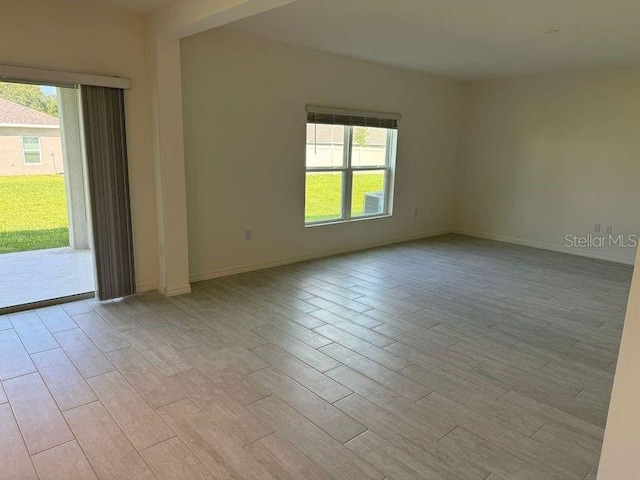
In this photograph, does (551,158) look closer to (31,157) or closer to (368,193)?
(368,193)

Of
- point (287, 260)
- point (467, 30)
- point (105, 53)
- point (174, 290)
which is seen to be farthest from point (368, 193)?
point (105, 53)

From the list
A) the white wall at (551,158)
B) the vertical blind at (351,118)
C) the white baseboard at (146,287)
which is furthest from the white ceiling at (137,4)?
the white wall at (551,158)

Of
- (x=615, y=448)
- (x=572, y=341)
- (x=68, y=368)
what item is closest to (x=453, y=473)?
(x=615, y=448)

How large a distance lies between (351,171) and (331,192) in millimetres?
396

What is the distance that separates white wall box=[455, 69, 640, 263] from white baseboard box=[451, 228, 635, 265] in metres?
0.02

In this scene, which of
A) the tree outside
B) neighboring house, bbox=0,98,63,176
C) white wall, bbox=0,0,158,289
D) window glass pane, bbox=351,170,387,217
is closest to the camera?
white wall, bbox=0,0,158,289

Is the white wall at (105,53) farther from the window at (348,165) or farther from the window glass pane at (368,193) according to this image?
the window glass pane at (368,193)

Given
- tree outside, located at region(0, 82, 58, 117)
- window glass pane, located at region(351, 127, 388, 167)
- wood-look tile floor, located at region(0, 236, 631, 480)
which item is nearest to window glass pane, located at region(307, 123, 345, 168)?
window glass pane, located at region(351, 127, 388, 167)

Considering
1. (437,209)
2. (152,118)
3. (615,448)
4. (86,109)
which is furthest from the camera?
(437,209)

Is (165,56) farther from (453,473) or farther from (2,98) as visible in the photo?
(453,473)

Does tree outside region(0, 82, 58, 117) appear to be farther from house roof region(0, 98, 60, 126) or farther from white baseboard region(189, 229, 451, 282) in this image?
white baseboard region(189, 229, 451, 282)

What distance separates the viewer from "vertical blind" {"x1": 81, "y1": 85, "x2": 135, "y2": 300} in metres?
3.43

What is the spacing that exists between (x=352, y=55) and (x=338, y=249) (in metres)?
2.34

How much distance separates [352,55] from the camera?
4992mm
